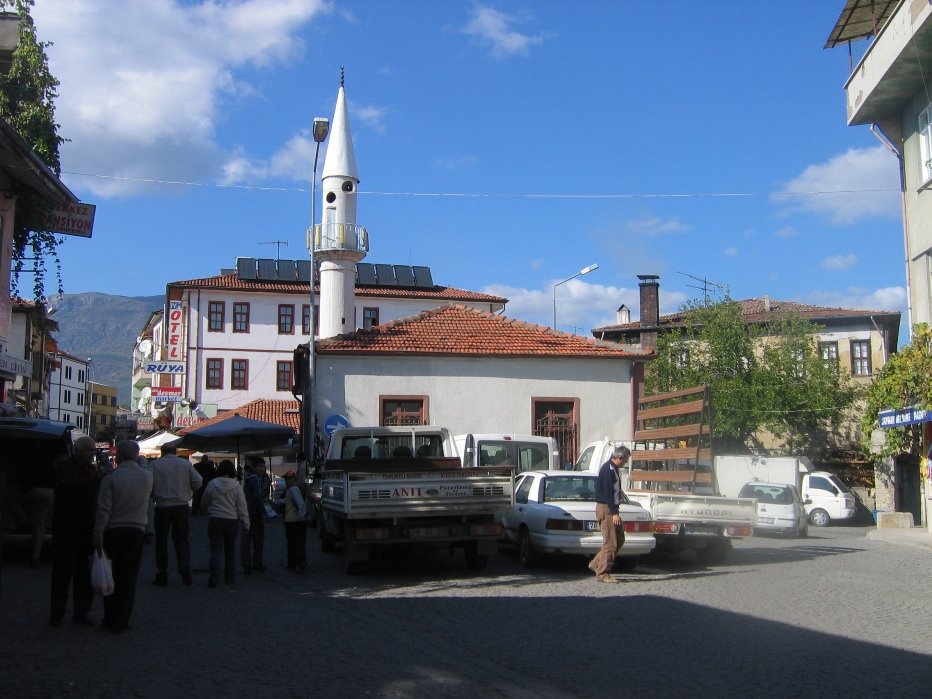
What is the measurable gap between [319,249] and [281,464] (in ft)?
57.1

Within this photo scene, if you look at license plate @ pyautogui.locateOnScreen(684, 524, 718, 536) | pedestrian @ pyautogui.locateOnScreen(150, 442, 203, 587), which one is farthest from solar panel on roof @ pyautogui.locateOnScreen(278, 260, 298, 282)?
pedestrian @ pyautogui.locateOnScreen(150, 442, 203, 587)

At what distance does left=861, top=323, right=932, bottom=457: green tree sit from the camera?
20.4 m

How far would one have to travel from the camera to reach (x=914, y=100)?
2277 centimetres

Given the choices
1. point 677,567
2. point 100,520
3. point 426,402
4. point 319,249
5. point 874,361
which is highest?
point 319,249

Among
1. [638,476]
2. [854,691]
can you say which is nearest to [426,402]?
[638,476]

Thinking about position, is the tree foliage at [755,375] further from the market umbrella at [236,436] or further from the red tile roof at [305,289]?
the red tile roof at [305,289]

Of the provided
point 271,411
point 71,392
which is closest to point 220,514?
point 271,411

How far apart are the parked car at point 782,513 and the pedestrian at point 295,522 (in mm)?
12809

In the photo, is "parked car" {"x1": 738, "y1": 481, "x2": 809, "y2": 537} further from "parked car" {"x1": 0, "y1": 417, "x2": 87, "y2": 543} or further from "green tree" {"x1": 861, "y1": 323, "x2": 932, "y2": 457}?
"parked car" {"x1": 0, "y1": 417, "x2": 87, "y2": 543}

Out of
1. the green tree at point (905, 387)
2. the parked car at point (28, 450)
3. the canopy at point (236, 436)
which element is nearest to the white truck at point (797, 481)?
the green tree at point (905, 387)

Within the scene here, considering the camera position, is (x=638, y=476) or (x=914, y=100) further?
(x=914, y=100)

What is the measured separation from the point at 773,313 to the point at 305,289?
101ft

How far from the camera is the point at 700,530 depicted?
1441 centimetres

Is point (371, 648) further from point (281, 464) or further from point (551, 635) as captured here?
point (281, 464)
